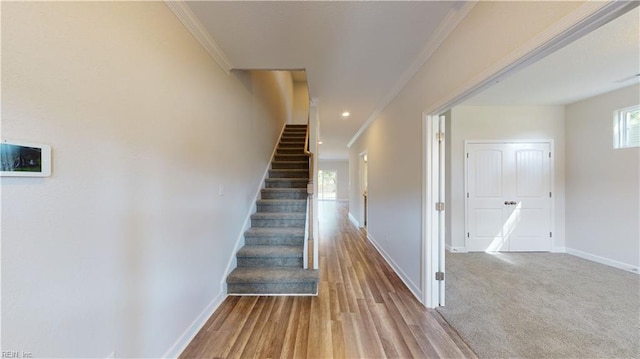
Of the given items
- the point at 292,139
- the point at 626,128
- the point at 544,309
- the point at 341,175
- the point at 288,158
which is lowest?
the point at 544,309

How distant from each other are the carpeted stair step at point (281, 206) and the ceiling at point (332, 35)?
1.77 meters

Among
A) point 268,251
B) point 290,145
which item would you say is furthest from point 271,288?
point 290,145

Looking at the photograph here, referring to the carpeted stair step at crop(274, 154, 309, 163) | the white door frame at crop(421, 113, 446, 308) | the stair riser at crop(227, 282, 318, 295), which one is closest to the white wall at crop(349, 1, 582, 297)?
the white door frame at crop(421, 113, 446, 308)

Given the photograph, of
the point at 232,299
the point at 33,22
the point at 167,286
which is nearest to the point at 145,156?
the point at 33,22

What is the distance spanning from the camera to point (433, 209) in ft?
7.34

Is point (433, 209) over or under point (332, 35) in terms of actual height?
under

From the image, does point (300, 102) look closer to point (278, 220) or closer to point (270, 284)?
point (278, 220)

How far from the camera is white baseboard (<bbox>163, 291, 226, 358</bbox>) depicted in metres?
1.59

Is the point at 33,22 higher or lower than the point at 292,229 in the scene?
higher

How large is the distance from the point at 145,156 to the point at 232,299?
1768 millimetres

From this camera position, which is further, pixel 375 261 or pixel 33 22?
pixel 375 261

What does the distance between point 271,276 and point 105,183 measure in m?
1.84

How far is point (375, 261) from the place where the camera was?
3.62 m

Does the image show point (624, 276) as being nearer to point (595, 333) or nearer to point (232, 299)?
point (595, 333)
